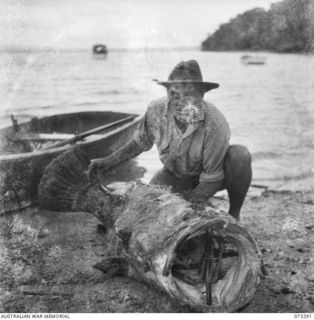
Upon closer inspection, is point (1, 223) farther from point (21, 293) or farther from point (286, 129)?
Result: point (286, 129)

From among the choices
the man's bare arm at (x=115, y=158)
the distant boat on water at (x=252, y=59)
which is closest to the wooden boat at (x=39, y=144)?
the man's bare arm at (x=115, y=158)

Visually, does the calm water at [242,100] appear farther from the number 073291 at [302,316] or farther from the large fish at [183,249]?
the number 073291 at [302,316]

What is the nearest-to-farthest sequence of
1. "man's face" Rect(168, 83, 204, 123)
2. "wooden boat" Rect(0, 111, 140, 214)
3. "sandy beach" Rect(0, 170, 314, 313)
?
"sandy beach" Rect(0, 170, 314, 313)
"man's face" Rect(168, 83, 204, 123)
"wooden boat" Rect(0, 111, 140, 214)

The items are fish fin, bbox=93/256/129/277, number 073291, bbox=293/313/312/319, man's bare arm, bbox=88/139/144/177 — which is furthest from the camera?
man's bare arm, bbox=88/139/144/177

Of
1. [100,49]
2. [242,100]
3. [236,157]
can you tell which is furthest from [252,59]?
[236,157]

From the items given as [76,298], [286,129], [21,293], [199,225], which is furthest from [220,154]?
[286,129]

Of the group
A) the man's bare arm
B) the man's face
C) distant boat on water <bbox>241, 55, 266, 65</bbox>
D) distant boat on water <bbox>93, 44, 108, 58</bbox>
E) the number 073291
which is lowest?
the number 073291

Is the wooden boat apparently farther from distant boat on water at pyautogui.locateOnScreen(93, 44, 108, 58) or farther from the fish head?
distant boat on water at pyautogui.locateOnScreen(93, 44, 108, 58)

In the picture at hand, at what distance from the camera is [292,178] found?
6355 millimetres

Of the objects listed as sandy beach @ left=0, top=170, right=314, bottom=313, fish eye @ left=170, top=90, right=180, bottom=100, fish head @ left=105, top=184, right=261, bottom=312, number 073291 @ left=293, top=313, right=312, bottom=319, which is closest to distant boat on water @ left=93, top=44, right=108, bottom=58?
sandy beach @ left=0, top=170, right=314, bottom=313

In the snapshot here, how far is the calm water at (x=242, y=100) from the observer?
287 inches

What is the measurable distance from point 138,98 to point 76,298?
51.8 ft

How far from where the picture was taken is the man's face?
3.38 meters

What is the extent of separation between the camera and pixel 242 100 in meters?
15.4
